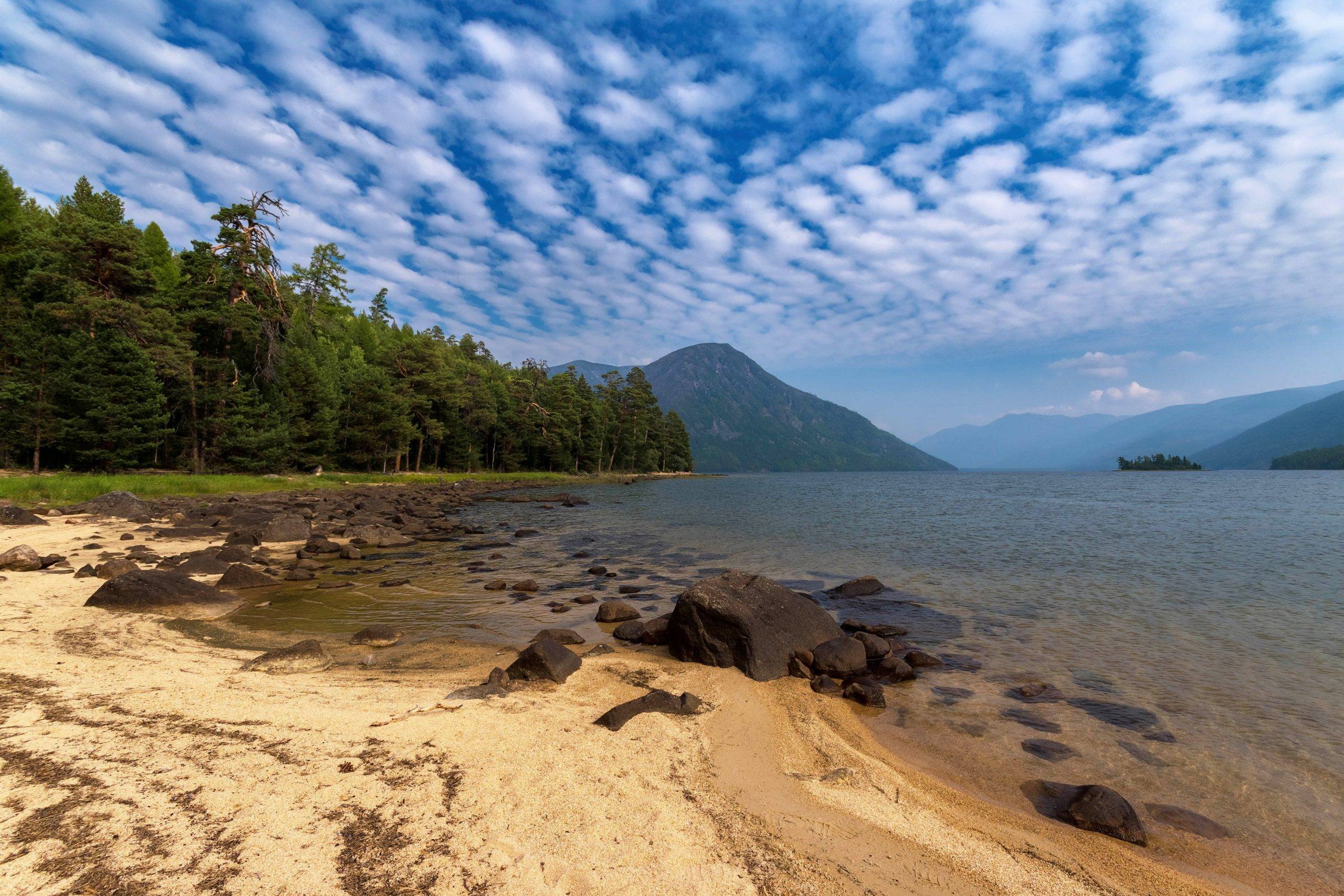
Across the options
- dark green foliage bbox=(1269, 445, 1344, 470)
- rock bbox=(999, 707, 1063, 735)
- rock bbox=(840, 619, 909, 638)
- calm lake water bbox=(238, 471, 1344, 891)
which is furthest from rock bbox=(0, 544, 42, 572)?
dark green foliage bbox=(1269, 445, 1344, 470)

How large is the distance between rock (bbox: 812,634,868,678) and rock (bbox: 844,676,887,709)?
71cm

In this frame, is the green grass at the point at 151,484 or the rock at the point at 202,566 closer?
the rock at the point at 202,566

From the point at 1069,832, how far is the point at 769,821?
386cm

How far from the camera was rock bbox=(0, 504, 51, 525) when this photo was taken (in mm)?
21016

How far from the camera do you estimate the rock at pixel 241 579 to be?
52.2ft

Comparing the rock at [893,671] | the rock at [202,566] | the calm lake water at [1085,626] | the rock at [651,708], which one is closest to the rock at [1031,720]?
the calm lake water at [1085,626]

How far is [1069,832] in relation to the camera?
620cm

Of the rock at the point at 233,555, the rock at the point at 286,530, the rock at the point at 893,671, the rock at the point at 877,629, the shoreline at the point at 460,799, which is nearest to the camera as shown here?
the shoreline at the point at 460,799

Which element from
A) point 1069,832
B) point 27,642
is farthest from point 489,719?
point 27,642

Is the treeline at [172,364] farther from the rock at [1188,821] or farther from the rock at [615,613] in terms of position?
the rock at [1188,821]

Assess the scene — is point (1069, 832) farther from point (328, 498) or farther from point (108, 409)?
point (108, 409)

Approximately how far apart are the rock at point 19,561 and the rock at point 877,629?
24069 mm

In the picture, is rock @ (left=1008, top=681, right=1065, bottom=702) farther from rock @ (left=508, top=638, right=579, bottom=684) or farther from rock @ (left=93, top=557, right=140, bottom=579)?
rock @ (left=93, top=557, right=140, bottom=579)

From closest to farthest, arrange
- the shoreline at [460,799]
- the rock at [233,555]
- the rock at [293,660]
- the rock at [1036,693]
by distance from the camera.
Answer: the shoreline at [460,799]
the rock at [293,660]
the rock at [1036,693]
the rock at [233,555]
